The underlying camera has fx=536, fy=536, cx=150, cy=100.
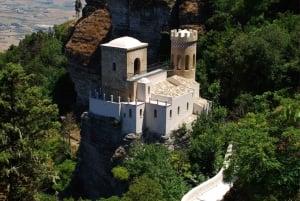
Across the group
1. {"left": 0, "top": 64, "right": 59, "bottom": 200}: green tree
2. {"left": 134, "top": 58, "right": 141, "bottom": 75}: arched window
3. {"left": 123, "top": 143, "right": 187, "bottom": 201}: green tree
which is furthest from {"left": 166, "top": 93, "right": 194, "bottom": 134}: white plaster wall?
{"left": 0, "top": 64, "right": 59, "bottom": 200}: green tree

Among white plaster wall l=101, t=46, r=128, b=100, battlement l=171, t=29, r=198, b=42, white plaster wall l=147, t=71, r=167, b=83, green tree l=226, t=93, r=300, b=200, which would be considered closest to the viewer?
green tree l=226, t=93, r=300, b=200

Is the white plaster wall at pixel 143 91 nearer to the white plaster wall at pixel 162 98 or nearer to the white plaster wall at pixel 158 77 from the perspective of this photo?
the white plaster wall at pixel 162 98

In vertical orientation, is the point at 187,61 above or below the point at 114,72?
above

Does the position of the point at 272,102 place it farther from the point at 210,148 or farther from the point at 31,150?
the point at 31,150

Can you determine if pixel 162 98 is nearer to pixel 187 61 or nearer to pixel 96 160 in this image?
pixel 187 61

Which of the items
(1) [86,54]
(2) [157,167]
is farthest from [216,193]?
(1) [86,54]

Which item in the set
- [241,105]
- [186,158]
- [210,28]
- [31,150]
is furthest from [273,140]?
Result: [210,28]

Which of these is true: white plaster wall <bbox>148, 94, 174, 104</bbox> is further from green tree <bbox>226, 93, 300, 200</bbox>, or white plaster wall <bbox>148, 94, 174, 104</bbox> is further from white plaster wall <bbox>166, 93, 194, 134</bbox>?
green tree <bbox>226, 93, 300, 200</bbox>

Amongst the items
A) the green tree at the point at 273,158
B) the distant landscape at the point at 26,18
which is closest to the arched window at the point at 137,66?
the green tree at the point at 273,158
